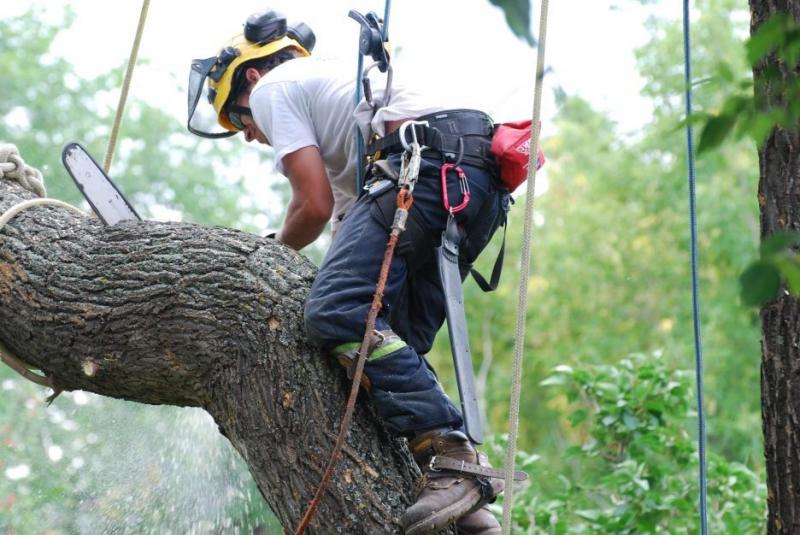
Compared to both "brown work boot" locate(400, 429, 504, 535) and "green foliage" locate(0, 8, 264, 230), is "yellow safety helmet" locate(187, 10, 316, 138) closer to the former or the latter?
"brown work boot" locate(400, 429, 504, 535)

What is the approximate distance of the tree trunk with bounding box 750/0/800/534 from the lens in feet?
7.51

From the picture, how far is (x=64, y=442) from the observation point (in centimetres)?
871

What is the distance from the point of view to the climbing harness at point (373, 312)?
244cm

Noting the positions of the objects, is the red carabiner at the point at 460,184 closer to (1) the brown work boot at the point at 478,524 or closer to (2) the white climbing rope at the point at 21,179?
(1) the brown work boot at the point at 478,524

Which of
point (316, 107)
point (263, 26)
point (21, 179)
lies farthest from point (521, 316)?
point (21, 179)

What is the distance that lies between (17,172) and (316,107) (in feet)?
3.56

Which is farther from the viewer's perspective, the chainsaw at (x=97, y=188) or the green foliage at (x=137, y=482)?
the green foliage at (x=137, y=482)

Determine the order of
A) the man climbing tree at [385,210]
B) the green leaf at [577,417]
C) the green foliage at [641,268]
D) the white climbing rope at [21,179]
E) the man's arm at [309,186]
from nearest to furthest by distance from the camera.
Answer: the man climbing tree at [385,210]
the man's arm at [309,186]
the white climbing rope at [21,179]
the green leaf at [577,417]
the green foliage at [641,268]

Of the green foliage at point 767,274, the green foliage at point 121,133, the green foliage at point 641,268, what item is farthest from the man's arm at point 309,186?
the green foliage at point 641,268

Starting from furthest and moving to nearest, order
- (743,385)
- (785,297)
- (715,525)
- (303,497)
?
(743,385)
(715,525)
(303,497)
(785,297)

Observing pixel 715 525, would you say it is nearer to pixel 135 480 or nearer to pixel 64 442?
pixel 135 480

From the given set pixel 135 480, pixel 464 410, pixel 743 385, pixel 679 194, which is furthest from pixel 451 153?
pixel 679 194

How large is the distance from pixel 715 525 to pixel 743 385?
10208 millimetres

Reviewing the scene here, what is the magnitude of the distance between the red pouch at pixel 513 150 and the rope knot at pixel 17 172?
1.53m
